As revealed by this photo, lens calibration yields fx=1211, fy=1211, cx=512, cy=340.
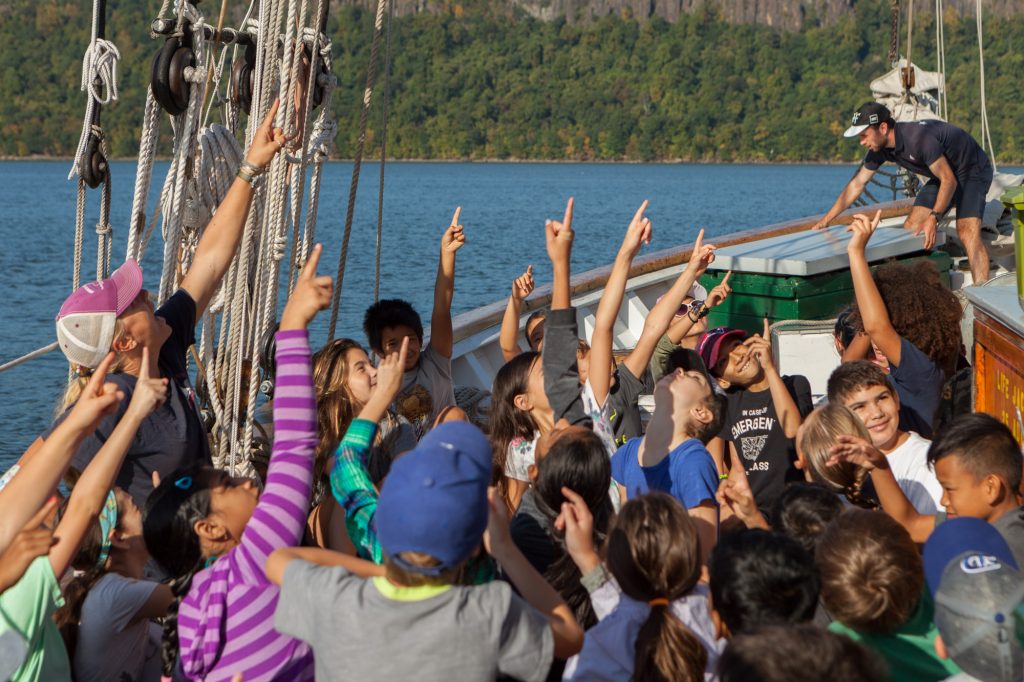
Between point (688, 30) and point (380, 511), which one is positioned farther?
point (688, 30)

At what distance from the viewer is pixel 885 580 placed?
1.97 metres

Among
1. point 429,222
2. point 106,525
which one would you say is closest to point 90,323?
point 106,525

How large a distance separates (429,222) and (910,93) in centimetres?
3471

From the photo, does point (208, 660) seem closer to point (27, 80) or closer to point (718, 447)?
point (718, 447)

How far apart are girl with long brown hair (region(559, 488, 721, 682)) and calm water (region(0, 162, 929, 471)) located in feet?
30.1

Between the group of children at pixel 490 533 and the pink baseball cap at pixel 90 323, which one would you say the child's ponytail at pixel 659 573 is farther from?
the pink baseball cap at pixel 90 323

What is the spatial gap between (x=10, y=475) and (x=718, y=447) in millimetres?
1766

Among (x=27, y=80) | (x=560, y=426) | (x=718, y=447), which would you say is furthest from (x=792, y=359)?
(x=27, y=80)

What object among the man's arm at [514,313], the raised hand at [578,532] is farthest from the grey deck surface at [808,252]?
the raised hand at [578,532]

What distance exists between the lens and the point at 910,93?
9.77 metres

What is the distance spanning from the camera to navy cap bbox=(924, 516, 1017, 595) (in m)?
1.96

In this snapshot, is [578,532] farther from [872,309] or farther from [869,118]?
[869,118]

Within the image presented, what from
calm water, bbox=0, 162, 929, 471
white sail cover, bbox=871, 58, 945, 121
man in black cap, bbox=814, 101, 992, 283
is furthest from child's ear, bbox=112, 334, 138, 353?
calm water, bbox=0, 162, 929, 471

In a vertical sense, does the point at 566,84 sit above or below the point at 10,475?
above
